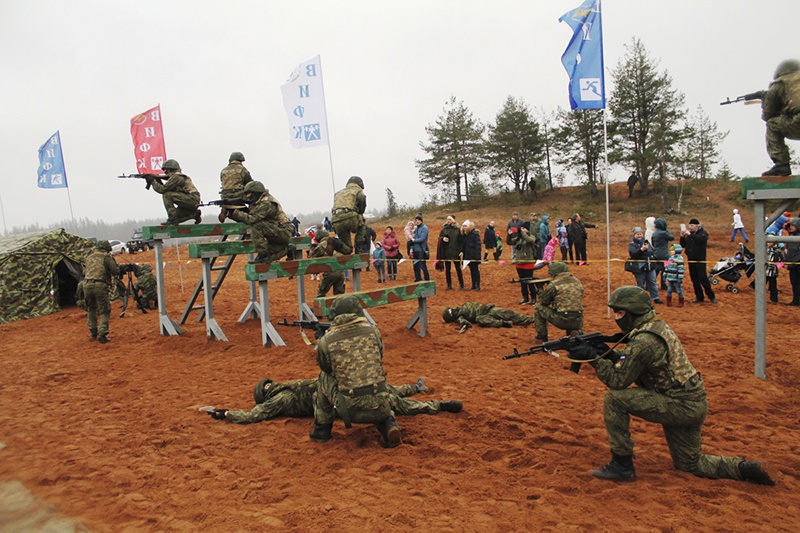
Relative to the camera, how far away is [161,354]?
10266 mm

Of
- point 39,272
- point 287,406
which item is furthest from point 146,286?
point 287,406

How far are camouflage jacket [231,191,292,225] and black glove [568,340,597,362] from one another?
7.17 metres

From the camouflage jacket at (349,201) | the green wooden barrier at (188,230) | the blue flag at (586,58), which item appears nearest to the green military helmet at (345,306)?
the camouflage jacket at (349,201)

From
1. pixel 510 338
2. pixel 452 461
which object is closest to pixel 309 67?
pixel 510 338

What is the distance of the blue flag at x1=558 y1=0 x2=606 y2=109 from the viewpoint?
447 inches

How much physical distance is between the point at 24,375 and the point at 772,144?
1241cm

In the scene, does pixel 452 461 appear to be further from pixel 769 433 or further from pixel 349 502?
pixel 769 433

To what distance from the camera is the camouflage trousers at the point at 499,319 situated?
10.9 metres

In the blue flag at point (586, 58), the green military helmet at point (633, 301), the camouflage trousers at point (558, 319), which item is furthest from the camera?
the blue flag at point (586, 58)

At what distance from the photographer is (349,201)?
34.2 feet

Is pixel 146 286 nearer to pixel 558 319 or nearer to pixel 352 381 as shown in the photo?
pixel 558 319

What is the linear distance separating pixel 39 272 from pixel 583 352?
60.0 ft

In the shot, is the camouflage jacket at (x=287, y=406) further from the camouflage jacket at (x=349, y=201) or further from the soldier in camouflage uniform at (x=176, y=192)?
the soldier in camouflage uniform at (x=176, y=192)

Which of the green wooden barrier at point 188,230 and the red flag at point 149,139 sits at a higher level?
the red flag at point 149,139
